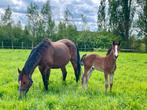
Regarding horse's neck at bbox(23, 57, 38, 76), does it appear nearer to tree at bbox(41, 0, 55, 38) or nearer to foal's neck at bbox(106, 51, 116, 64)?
foal's neck at bbox(106, 51, 116, 64)

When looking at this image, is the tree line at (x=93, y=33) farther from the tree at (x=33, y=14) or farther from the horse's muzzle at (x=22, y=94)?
the horse's muzzle at (x=22, y=94)

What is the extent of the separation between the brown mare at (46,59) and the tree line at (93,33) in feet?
132

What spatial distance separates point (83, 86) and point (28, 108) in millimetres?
3648

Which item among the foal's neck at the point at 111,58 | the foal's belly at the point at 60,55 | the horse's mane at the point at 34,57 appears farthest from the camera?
the foal's belly at the point at 60,55

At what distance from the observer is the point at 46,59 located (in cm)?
1086

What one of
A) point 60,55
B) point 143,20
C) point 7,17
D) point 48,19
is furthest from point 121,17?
point 60,55

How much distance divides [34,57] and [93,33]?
5106 cm

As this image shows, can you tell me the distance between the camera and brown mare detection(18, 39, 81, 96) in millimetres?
9438

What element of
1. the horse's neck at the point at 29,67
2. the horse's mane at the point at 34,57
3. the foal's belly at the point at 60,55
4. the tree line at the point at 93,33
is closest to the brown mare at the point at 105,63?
the foal's belly at the point at 60,55

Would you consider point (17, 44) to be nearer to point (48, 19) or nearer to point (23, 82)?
point (48, 19)

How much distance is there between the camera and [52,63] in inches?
443

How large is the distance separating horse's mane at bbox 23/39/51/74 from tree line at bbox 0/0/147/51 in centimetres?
4238

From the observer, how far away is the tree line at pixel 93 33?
2159 inches

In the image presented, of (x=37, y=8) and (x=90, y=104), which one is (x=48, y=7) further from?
(x=90, y=104)
